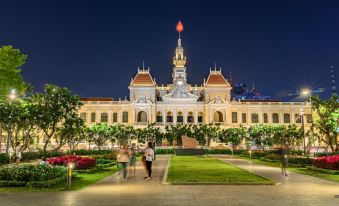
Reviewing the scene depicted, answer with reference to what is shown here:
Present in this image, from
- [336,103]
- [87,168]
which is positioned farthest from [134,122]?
[87,168]

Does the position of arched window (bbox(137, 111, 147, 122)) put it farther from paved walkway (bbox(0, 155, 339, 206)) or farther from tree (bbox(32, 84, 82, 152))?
paved walkway (bbox(0, 155, 339, 206))

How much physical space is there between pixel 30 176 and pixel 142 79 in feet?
298

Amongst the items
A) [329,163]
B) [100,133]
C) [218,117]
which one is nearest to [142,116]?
[218,117]

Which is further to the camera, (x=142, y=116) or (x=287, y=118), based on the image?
(x=287, y=118)

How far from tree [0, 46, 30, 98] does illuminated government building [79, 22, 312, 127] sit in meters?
57.6

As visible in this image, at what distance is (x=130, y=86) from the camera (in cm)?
10600

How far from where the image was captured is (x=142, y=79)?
108 m

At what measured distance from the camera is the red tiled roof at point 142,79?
351ft

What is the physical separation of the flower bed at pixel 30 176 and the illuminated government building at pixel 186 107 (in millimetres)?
81325

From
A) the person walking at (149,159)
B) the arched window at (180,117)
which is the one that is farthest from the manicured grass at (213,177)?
the arched window at (180,117)

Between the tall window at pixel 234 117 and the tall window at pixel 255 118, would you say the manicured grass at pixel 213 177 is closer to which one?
the tall window at pixel 234 117

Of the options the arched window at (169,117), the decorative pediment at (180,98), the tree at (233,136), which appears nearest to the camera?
the tree at (233,136)

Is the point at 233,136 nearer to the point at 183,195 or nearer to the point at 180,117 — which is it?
the point at 180,117

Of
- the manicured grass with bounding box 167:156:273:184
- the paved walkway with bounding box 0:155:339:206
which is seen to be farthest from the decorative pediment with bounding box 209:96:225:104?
the paved walkway with bounding box 0:155:339:206
